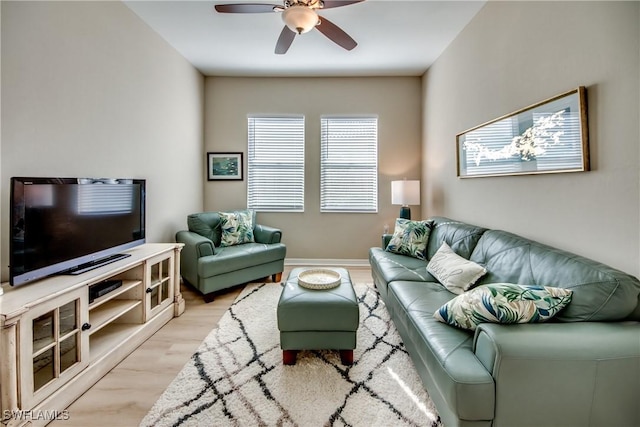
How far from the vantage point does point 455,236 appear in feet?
8.20

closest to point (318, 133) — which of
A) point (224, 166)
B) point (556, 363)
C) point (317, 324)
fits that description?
point (224, 166)

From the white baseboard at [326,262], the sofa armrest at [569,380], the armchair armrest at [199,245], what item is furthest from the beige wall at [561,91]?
the armchair armrest at [199,245]

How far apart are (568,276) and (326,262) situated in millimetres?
3072

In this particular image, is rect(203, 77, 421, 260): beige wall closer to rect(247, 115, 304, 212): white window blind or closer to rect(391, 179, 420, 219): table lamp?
rect(247, 115, 304, 212): white window blind

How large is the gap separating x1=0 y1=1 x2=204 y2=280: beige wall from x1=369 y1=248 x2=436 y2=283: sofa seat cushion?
2.42 m

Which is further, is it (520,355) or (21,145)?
(21,145)

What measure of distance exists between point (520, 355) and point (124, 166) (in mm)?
3151

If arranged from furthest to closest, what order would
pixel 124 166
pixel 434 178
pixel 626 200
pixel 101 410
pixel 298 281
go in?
pixel 434 178 < pixel 124 166 < pixel 298 281 < pixel 101 410 < pixel 626 200

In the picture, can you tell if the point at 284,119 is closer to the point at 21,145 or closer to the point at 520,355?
the point at 21,145

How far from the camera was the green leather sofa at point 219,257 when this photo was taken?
286 cm

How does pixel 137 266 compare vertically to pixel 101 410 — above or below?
above

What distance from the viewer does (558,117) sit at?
5.65ft

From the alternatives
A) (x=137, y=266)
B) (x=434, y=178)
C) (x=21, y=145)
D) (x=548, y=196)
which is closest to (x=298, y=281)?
(x=137, y=266)

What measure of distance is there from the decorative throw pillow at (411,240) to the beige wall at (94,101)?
2.65m
